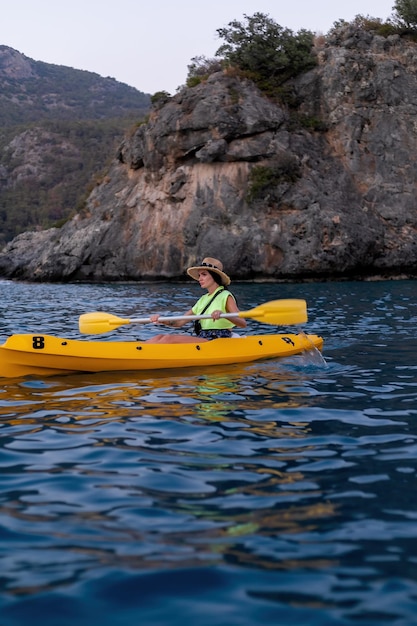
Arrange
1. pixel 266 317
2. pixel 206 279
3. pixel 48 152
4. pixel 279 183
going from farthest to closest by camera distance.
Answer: pixel 48 152, pixel 279 183, pixel 266 317, pixel 206 279

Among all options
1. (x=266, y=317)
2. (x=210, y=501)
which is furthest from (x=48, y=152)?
(x=210, y=501)

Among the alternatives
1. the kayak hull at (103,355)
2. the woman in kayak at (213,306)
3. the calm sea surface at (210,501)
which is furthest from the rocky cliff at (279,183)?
the calm sea surface at (210,501)

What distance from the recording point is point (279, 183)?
96.2 ft

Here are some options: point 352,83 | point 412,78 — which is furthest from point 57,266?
point 412,78

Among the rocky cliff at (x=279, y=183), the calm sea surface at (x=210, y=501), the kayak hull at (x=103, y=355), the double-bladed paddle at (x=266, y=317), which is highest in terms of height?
the rocky cliff at (x=279, y=183)

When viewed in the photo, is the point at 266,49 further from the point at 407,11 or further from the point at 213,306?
the point at 213,306

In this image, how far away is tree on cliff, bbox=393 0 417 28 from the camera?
31856mm

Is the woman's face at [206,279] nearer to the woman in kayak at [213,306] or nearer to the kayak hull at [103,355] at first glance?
the woman in kayak at [213,306]

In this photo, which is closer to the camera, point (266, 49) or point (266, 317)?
point (266, 317)

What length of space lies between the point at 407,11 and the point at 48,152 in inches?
2325

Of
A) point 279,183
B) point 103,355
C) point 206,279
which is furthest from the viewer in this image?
point 279,183

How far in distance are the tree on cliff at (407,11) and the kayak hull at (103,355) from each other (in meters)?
28.8

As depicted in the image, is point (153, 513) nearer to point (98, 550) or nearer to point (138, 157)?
point (98, 550)

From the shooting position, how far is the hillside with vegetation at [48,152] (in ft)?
236
